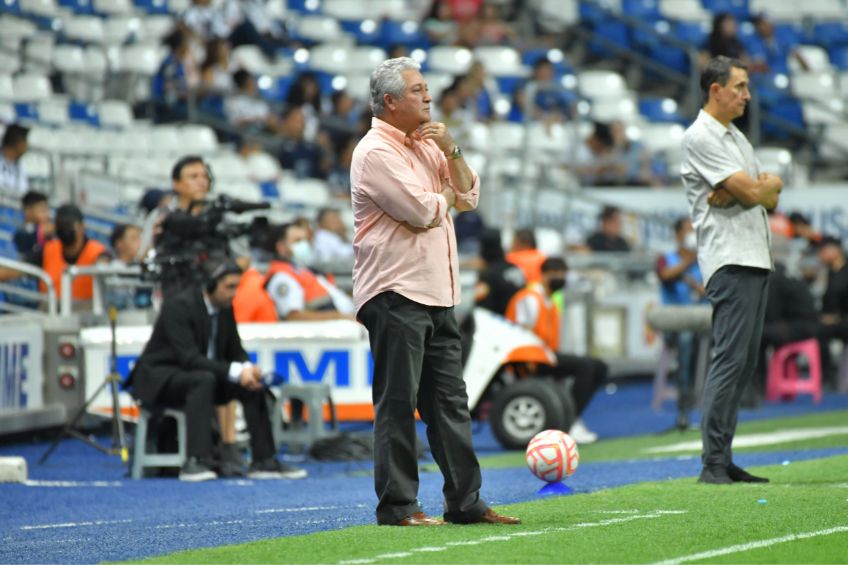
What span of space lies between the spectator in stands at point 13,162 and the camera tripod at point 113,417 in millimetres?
4098

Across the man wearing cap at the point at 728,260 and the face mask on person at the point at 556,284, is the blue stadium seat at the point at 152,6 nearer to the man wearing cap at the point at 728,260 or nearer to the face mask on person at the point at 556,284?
the face mask on person at the point at 556,284

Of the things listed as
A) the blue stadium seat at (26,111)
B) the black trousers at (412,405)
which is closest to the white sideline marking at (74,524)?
the black trousers at (412,405)

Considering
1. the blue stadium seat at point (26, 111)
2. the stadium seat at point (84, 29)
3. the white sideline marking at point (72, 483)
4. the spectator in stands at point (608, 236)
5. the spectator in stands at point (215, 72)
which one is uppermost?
the stadium seat at point (84, 29)

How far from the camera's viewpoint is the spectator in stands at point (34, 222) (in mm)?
16141

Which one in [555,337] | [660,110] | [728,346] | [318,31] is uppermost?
[318,31]

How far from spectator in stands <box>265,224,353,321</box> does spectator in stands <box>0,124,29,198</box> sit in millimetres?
3666

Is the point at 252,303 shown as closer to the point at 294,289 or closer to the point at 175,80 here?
the point at 294,289

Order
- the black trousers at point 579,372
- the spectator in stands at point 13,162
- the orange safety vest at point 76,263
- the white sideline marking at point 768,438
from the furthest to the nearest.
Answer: the spectator in stands at point 13,162
the orange safety vest at point 76,263
the black trousers at point 579,372
the white sideline marking at point 768,438

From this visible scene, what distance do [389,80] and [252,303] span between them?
6.80 m

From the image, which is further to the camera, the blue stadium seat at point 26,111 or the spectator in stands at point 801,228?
the spectator in stands at point 801,228

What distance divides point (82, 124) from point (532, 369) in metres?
9.39

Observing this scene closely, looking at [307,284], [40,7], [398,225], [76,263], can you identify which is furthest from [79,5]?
[398,225]

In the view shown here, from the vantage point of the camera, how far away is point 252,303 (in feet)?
47.1

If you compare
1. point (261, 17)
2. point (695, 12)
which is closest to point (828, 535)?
point (261, 17)
